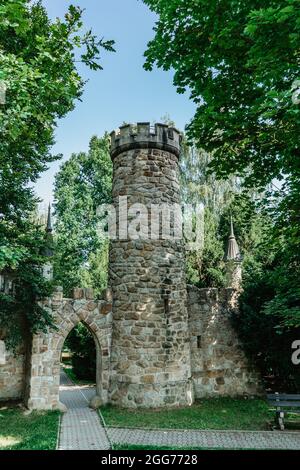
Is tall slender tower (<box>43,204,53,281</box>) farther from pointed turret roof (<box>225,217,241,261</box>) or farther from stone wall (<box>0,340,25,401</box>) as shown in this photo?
pointed turret roof (<box>225,217,241,261</box>)

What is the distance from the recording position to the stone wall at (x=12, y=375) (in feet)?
32.1

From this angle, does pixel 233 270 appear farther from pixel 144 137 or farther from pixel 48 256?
pixel 48 256

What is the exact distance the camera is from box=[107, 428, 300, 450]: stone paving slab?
261 inches

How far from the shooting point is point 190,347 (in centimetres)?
1138

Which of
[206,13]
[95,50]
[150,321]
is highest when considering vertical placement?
[206,13]

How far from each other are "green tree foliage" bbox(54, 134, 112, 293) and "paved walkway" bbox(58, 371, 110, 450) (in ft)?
31.9

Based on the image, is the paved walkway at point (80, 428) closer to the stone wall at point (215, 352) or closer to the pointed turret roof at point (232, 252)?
the stone wall at point (215, 352)

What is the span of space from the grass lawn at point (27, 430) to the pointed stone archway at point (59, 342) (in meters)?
0.52

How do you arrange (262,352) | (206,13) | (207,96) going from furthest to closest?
1. (262,352)
2. (207,96)
3. (206,13)

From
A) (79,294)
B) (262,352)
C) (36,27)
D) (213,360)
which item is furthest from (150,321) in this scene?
(36,27)

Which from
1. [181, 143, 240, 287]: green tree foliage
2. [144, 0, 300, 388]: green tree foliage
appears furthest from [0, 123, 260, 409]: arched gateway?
[181, 143, 240, 287]: green tree foliage

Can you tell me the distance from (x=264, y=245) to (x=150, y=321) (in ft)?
12.0

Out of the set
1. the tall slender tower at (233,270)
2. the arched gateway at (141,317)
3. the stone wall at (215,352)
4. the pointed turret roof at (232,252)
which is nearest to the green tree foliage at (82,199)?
the pointed turret roof at (232,252)
